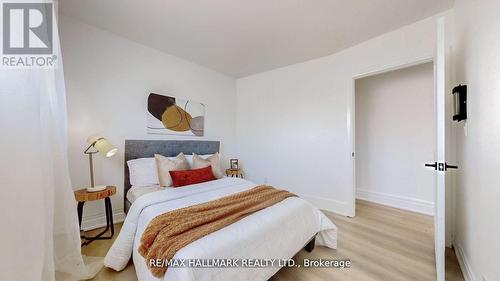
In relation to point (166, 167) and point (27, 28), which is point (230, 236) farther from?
point (27, 28)

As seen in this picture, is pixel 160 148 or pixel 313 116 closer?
pixel 160 148

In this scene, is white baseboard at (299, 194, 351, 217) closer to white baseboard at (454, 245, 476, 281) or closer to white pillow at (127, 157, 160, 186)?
white baseboard at (454, 245, 476, 281)

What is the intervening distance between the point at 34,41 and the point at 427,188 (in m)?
4.64

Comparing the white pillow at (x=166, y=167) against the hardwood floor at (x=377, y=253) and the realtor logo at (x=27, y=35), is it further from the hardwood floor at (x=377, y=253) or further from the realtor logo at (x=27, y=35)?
the realtor logo at (x=27, y=35)

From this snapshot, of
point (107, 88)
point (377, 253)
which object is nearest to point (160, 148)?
point (107, 88)

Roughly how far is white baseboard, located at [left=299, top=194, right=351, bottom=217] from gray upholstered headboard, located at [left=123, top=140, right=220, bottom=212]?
208cm

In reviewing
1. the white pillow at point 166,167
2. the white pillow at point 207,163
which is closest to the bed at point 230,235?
the white pillow at point 166,167

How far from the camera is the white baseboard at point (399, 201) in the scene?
9.37 feet

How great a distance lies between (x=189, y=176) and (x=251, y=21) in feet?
6.66

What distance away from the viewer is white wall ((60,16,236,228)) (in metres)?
2.24

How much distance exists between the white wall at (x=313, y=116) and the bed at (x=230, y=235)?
1.26 m

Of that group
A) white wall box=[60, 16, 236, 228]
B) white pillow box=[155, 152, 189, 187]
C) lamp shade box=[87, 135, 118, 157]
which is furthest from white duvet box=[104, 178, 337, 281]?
white wall box=[60, 16, 236, 228]

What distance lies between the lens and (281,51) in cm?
294

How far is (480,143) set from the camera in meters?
1.24
